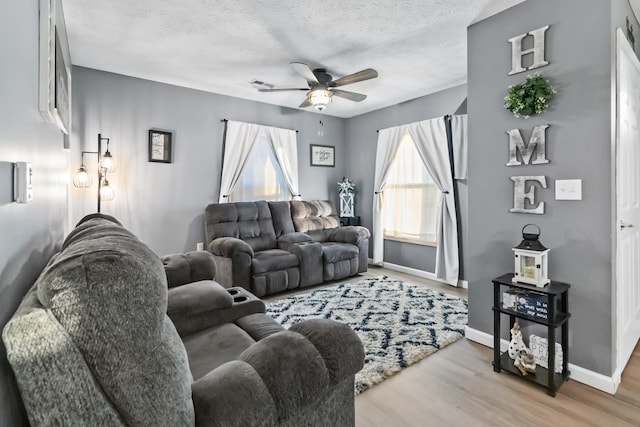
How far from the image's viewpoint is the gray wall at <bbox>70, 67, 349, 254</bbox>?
363cm

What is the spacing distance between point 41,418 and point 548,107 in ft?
9.35

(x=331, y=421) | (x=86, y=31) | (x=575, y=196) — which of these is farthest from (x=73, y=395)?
(x=86, y=31)

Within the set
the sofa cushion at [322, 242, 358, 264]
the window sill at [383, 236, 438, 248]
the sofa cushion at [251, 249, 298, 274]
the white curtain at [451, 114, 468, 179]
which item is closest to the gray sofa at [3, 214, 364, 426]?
the sofa cushion at [251, 249, 298, 274]

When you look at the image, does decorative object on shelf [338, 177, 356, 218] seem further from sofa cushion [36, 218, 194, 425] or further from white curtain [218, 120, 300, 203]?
sofa cushion [36, 218, 194, 425]

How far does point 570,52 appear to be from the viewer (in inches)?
82.7

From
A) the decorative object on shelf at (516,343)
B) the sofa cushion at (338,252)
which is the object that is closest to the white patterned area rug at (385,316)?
the sofa cushion at (338,252)

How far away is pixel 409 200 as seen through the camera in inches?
195

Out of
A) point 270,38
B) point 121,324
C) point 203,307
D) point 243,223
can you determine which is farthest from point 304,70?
point 121,324

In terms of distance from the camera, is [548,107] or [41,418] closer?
[41,418]

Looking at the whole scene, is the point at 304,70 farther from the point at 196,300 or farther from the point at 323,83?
the point at 196,300

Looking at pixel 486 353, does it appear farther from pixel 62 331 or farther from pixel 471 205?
pixel 62 331

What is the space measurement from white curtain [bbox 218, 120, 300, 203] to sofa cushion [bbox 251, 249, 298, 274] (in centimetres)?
113

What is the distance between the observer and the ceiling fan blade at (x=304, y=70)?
9.62 feet

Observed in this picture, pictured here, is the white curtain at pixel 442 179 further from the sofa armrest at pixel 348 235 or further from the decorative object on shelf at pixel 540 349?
the decorative object on shelf at pixel 540 349
